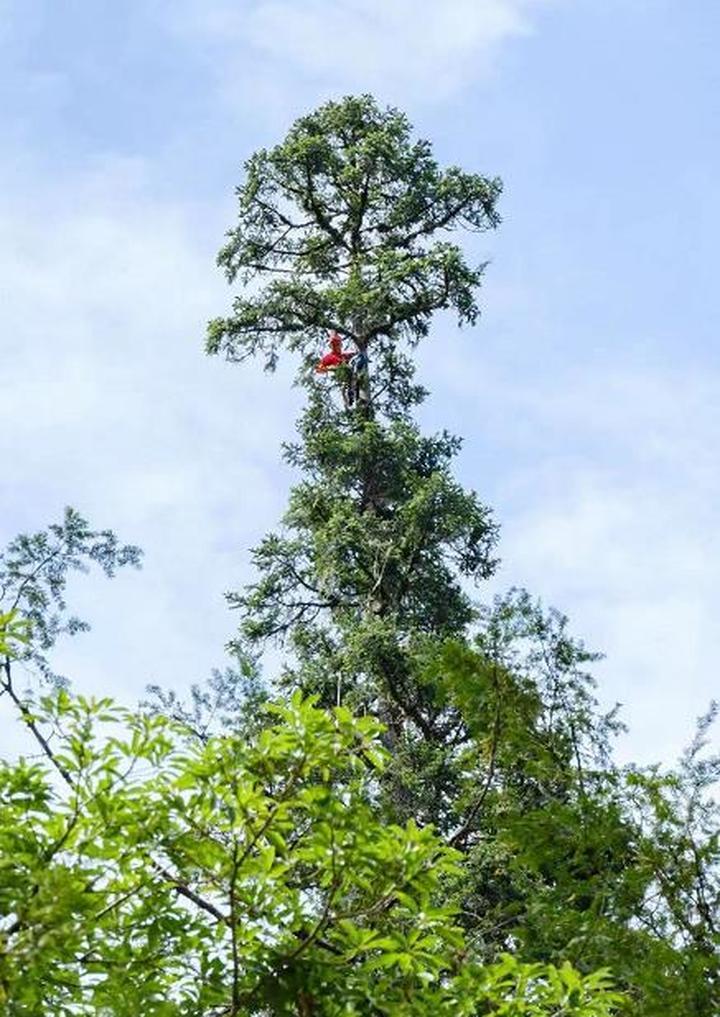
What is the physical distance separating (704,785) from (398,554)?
1239 cm

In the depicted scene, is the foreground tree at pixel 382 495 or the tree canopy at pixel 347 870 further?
the foreground tree at pixel 382 495

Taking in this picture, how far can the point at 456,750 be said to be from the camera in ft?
64.4

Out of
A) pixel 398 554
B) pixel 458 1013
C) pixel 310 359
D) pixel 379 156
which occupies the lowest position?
pixel 458 1013

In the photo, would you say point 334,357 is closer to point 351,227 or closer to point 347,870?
point 351,227

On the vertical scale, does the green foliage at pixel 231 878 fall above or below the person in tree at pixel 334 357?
below

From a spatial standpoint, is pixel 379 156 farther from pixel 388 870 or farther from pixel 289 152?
pixel 388 870

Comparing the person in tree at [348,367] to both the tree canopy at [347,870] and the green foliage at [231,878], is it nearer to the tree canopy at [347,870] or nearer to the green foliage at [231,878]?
the tree canopy at [347,870]

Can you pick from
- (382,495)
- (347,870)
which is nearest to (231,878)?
(347,870)

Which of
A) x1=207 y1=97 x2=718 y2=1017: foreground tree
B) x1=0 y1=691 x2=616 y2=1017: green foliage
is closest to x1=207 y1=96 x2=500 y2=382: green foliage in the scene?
x1=207 y1=97 x2=718 y2=1017: foreground tree

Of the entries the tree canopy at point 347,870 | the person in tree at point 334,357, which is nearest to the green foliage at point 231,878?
the tree canopy at point 347,870

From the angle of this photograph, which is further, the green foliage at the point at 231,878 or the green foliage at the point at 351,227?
the green foliage at the point at 351,227

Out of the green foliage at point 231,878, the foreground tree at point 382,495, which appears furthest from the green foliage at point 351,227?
the green foliage at point 231,878

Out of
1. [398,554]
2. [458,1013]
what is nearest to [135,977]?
[458,1013]

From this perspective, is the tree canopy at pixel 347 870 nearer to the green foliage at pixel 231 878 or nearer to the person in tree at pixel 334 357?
the green foliage at pixel 231 878
